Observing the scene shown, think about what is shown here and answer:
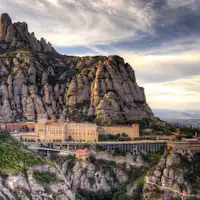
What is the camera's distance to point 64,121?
172500 millimetres

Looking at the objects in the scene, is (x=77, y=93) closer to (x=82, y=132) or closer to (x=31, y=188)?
(x=82, y=132)

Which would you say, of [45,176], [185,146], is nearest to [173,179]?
[185,146]

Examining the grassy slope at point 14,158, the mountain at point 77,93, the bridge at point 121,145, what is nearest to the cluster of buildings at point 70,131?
the bridge at point 121,145

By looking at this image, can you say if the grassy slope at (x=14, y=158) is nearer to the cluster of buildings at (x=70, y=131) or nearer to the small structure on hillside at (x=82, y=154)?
the cluster of buildings at (x=70, y=131)

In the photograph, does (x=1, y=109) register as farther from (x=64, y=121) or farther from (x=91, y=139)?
(x=91, y=139)

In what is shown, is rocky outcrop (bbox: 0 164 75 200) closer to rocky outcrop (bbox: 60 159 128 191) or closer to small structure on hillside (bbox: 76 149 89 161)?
rocky outcrop (bbox: 60 159 128 191)

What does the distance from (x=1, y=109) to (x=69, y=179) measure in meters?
52.9

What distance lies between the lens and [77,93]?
182375 mm

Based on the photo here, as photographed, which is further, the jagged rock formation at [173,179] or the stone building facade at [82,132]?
the stone building facade at [82,132]

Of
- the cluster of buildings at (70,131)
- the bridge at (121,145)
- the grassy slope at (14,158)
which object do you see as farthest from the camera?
the cluster of buildings at (70,131)

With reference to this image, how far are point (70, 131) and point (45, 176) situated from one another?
43.3 m

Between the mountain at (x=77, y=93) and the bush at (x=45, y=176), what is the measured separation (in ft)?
169

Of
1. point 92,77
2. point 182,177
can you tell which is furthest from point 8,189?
point 92,77

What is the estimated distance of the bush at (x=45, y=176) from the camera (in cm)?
11384
